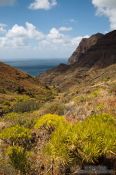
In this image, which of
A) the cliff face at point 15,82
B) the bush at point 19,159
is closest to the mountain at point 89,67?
the cliff face at point 15,82

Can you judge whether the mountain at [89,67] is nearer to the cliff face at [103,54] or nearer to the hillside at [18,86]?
the cliff face at [103,54]

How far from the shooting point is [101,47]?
547 ft

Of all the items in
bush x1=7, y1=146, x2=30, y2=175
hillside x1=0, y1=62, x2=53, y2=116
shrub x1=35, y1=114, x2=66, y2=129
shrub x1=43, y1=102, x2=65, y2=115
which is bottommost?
hillside x1=0, y1=62, x2=53, y2=116

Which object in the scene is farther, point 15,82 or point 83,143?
point 15,82

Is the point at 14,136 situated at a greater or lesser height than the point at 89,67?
greater

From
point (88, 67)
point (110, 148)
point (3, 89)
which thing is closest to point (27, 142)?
point (110, 148)

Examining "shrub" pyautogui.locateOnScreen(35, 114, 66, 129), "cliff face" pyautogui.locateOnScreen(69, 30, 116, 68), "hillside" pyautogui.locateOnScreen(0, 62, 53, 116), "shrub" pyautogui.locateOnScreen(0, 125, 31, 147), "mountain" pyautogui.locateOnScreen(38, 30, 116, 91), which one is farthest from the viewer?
"cliff face" pyautogui.locateOnScreen(69, 30, 116, 68)

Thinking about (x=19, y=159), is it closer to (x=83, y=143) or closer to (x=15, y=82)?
(x=83, y=143)

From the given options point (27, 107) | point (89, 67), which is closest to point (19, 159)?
point (27, 107)

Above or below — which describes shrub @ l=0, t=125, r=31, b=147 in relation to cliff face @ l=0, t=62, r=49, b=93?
above

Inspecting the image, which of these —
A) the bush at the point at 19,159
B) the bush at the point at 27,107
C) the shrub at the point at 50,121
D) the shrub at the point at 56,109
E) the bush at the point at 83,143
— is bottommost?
the bush at the point at 27,107

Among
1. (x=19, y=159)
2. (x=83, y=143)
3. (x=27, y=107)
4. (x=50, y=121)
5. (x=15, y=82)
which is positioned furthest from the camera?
(x=15, y=82)

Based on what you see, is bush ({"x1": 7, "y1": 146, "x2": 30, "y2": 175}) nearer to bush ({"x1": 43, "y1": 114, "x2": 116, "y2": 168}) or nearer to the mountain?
bush ({"x1": 43, "y1": 114, "x2": 116, "y2": 168})

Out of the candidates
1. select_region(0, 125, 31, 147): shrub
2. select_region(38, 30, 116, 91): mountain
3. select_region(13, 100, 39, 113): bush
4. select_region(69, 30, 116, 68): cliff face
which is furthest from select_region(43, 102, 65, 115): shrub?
select_region(69, 30, 116, 68): cliff face
